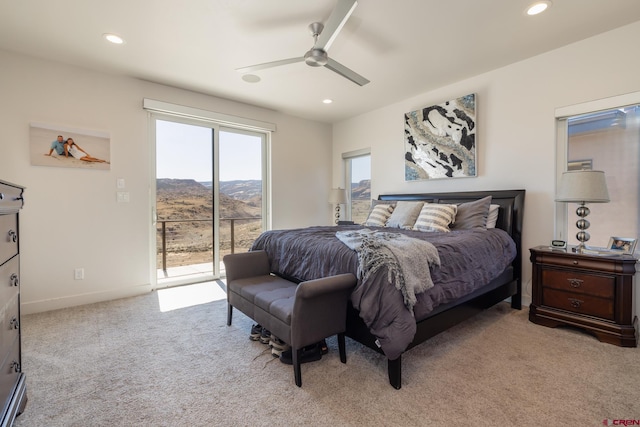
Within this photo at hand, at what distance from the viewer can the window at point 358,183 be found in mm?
5008

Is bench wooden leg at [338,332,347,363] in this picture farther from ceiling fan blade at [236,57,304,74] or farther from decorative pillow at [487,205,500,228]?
ceiling fan blade at [236,57,304,74]

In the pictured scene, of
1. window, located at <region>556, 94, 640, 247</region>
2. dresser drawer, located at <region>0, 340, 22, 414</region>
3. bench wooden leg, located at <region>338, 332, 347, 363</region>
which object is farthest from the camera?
window, located at <region>556, 94, 640, 247</region>

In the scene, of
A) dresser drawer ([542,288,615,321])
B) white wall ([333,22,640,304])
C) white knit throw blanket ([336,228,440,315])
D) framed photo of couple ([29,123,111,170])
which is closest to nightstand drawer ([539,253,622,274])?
dresser drawer ([542,288,615,321])

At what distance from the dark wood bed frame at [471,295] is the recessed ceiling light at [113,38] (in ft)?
10.1

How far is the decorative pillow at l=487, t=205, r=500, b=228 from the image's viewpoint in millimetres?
3074

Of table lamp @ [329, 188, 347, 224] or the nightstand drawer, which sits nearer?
the nightstand drawer

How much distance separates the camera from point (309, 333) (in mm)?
1742

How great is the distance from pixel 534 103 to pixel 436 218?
5.22 feet

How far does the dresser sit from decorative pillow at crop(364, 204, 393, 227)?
3.17 meters

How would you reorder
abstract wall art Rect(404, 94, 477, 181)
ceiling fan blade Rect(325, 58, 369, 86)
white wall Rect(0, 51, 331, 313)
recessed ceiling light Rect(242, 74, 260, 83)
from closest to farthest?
ceiling fan blade Rect(325, 58, 369, 86)
white wall Rect(0, 51, 331, 313)
recessed ceiling light Rect(242, 74, 260, 83)
abstract wall art Rect(404, 94, 477, 181)

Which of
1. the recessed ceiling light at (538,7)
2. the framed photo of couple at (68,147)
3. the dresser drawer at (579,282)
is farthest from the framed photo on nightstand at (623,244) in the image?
the framed photo of couple at (68,147)

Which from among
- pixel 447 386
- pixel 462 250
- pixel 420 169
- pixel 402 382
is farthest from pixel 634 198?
pixel 402 382

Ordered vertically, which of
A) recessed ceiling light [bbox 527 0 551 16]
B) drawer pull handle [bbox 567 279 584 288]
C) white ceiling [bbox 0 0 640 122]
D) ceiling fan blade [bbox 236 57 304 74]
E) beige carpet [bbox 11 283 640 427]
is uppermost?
white ceiling [bbox 0 0 640 122]

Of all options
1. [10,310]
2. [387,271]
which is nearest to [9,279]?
[10,310]
